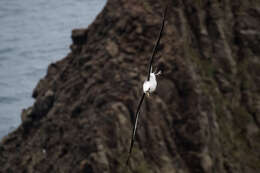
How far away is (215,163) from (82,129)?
8.36 m

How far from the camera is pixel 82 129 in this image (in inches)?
737

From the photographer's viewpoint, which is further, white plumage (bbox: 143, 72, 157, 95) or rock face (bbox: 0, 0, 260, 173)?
rock face (bbox: 0, 0, 260, 173)

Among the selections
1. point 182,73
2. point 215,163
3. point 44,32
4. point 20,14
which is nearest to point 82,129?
point 182,73

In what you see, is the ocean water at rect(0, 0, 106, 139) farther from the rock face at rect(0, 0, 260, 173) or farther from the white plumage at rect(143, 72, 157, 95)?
the white plumage at rect(143, 72, 157, 95)

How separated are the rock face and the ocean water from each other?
2686 inches

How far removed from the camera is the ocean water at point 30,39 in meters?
92.5

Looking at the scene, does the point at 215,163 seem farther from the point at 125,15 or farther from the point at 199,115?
the point at 125,15

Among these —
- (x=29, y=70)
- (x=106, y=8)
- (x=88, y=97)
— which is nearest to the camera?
(x=88, y=97)

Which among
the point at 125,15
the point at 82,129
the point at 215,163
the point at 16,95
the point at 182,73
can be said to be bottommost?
the point at 16,95

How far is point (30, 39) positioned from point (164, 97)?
109 m

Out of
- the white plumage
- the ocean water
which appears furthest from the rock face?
the ocean water

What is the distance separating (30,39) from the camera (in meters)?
118

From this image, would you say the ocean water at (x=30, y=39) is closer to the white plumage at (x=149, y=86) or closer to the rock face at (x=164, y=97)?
the rock face at (x=164, y=97)

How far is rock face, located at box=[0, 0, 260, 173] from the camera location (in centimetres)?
1805
